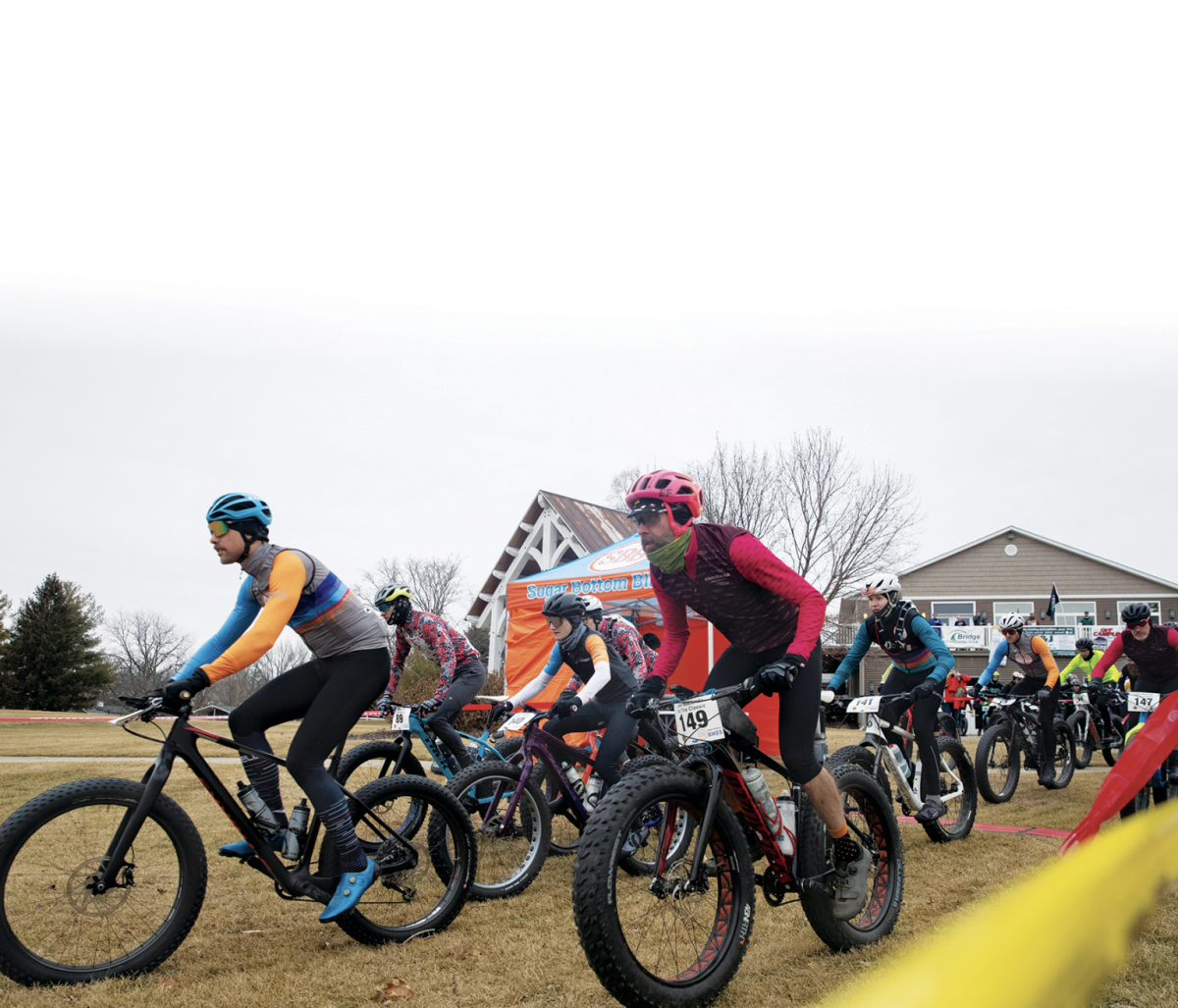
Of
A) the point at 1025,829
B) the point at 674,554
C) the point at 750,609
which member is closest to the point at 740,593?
the point at 750,609

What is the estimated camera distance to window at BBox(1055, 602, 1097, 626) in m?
39.0

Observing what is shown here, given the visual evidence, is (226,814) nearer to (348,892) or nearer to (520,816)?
(348,892)

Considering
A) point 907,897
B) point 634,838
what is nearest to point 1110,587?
point 907,897

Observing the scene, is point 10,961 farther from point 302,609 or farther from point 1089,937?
point 1089,937

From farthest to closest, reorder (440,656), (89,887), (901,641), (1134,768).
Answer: (901,641) → (440,656) → (89,887) → (1134,768)

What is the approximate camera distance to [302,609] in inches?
176

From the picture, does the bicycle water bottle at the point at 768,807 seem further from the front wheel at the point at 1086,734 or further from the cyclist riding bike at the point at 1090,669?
the front wheel at the point at 1086,734

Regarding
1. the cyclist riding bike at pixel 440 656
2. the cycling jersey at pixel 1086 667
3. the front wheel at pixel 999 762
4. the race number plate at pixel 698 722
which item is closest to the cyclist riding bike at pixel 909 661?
the front wheel at pixel 999 762

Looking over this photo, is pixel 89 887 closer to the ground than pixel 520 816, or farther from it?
farther from it

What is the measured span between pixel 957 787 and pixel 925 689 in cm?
98

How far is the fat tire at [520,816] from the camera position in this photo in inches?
217

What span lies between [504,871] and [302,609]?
8.06ft

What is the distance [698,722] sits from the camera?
3.57m

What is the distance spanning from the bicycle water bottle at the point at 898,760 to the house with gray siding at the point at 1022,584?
34593mm
